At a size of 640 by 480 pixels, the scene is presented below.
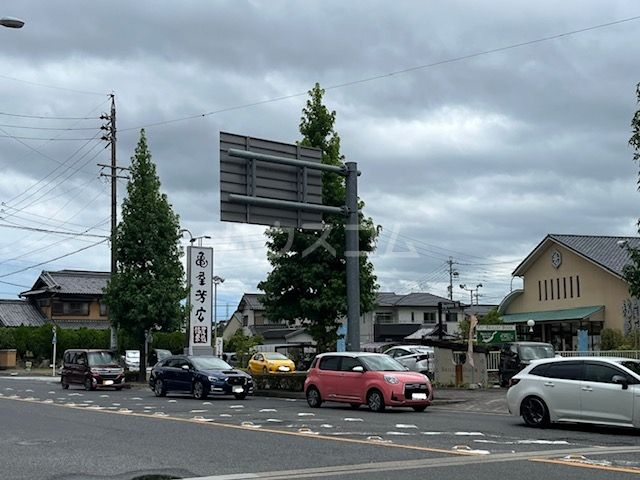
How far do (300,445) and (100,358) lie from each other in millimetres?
24231

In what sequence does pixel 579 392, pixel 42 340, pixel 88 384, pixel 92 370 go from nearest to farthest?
1. pixel 579 392
2. pixel 92 370
3. pixel 88 384
4. pixel 42 340

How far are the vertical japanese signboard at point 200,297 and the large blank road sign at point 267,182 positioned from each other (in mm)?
12084

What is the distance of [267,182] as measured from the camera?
79.2ft

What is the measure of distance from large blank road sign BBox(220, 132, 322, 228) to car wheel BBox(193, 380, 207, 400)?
21.6 ft

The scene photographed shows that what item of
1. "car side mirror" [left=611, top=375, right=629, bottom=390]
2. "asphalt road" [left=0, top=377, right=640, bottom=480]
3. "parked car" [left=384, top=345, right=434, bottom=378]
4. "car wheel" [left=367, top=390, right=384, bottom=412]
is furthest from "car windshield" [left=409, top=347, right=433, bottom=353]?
"car side mirror" [left=611, top=375, right=629, bottom=390]

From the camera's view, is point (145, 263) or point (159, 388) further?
point (145, 263)

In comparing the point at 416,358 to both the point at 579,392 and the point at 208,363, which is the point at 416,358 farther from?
the point at 579,392

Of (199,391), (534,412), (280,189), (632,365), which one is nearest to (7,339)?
(199,391)

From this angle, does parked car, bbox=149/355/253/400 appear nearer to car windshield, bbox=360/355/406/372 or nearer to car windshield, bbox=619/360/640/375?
car windshield, bbox=360/355/406/372

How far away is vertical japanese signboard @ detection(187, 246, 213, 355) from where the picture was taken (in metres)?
35.8

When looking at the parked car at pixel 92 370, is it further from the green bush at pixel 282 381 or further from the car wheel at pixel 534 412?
the car wheel at pixel 534 412

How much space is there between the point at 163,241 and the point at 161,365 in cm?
1131

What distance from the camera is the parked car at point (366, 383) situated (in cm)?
2161

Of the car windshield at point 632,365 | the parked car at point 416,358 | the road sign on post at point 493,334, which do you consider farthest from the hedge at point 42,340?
the car windshield at point 632,365
